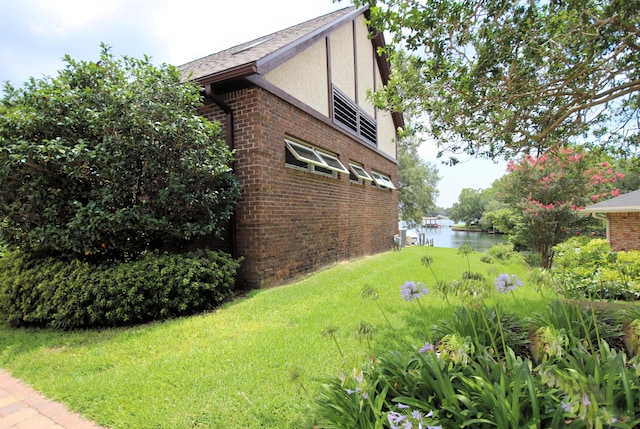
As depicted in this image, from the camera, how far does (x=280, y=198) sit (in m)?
6.17

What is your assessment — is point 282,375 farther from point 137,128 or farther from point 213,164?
point 137,128

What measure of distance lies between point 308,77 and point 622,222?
1173 cm

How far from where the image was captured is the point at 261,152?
570 cm

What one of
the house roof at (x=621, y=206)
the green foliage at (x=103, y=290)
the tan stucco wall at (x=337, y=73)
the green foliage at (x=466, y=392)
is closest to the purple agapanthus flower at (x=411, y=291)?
the green foliage at (x=466, y=392)

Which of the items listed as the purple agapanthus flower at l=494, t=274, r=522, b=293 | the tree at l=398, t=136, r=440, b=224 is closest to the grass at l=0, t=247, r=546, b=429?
the purple agapanthus flower at l=494, t=274, r=522, b=293

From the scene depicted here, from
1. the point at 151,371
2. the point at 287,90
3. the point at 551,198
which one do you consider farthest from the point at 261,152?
the point at 551,198

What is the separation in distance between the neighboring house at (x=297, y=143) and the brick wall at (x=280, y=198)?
19 millimetres

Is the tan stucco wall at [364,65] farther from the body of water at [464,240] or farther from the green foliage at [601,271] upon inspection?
the body of water at [464,240]

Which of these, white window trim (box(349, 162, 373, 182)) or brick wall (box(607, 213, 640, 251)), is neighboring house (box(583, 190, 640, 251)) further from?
white window trim (box(349, 162, 373, 182))

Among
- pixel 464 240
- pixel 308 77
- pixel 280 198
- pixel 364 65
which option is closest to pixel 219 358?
pixel 280 198

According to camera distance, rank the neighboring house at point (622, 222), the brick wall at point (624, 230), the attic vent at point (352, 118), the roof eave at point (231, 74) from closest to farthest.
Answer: the roof eave at point (231, 74)
the attic vent at point (352, 118)
the neighboring house at point (622, 222)
the brick wall at point (624, 230)

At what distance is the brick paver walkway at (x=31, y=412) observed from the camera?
2236 millimetres

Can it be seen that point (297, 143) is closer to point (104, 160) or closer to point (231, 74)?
point (231, 74)

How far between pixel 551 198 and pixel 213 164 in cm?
1488
